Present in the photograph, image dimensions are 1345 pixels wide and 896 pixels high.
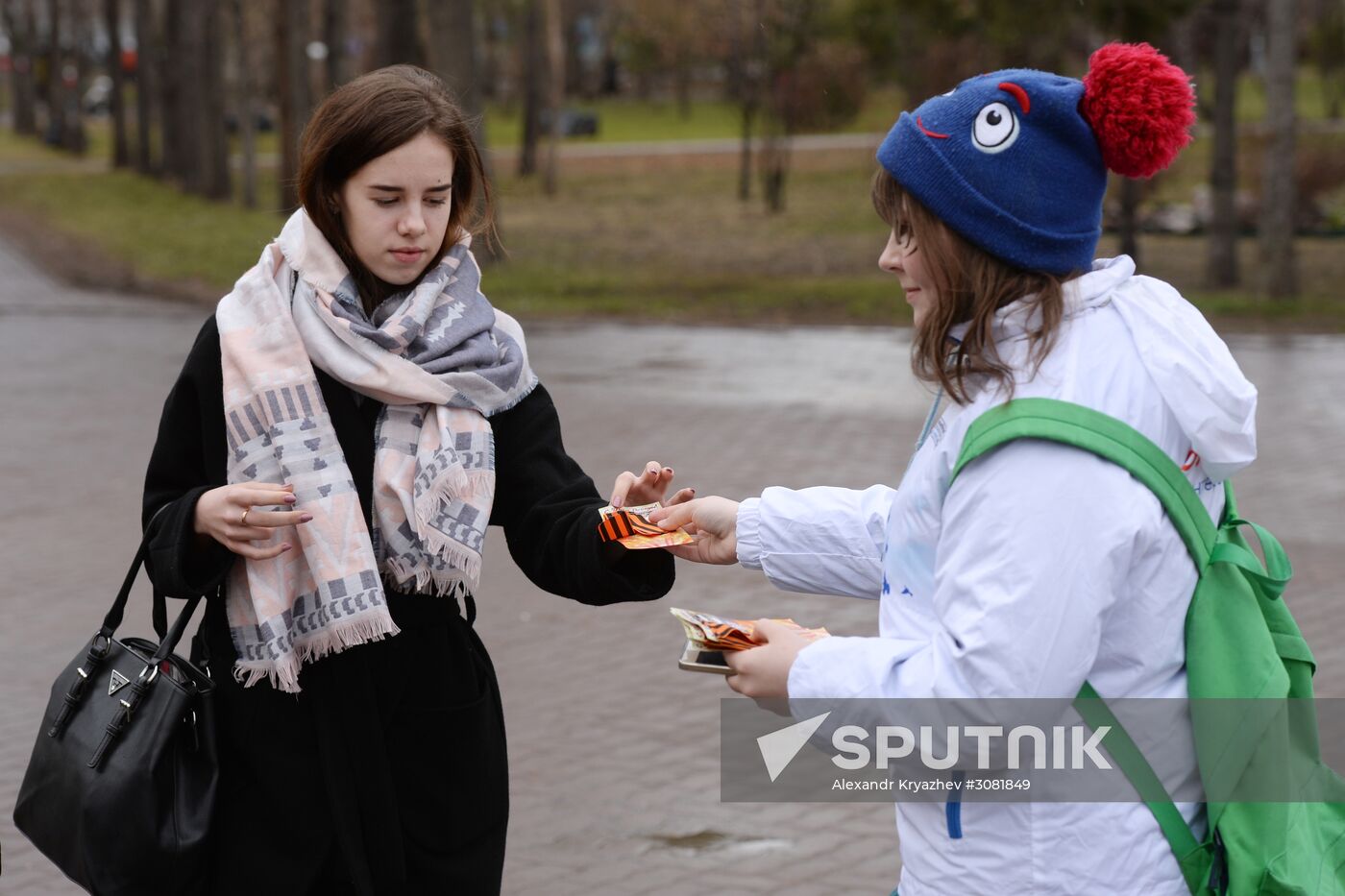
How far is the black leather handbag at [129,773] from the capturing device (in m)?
2.41

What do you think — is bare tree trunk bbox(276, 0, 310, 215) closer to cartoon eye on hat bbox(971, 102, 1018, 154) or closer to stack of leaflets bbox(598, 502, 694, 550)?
stack of leaflets bbox(598, 502, 694, 550)

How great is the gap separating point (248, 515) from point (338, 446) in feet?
0.56

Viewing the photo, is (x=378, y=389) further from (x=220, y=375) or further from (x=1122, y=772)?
(x=1122, y=772)

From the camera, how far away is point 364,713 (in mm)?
2549

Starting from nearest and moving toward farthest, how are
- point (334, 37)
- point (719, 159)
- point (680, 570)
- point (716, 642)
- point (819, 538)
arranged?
point (716, 642) < point (819, 538) < point (680, 570) < point (334, 37) < point (719, 159)

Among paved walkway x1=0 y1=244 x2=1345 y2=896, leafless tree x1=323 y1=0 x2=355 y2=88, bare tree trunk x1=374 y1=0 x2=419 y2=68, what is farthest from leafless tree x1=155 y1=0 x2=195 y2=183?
paved walkway x1=0 y1=244 x2=1345 y2=896

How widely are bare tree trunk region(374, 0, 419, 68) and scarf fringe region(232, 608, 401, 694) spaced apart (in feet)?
55.8

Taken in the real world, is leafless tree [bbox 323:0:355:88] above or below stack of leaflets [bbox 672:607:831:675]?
below

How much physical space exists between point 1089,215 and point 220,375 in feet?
4.42

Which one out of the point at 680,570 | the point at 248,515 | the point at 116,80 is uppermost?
the point at 248,515

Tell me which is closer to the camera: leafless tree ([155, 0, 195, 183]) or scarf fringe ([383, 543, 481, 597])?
scarf fringe ([383, 543, 481, 597])

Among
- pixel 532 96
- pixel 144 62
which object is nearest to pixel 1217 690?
pixel 532 96

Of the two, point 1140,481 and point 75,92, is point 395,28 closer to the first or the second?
point 1140,481

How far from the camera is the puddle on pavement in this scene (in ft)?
14.9
